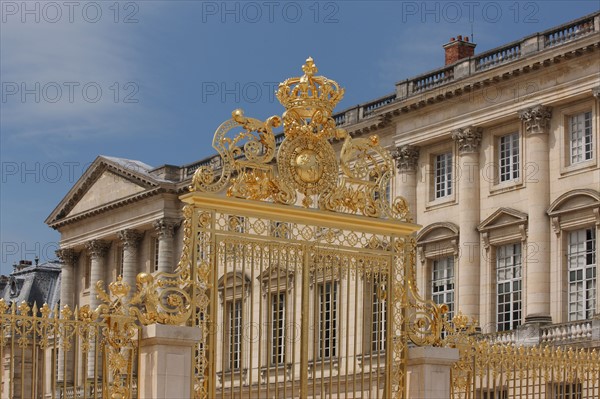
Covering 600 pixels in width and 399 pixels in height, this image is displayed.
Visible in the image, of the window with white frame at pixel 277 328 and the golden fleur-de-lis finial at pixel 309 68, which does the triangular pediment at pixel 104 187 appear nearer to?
the window with white frame at pixel 277 328

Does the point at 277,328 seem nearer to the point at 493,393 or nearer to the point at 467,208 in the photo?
the point at 493,393

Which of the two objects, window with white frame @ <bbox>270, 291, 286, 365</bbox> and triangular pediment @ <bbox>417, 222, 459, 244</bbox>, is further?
triangular pediment @ <bbox>417, 222, 459, 244</bbox>

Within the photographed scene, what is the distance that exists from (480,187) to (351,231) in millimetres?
22378

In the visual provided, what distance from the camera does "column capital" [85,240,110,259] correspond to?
5340 centimetres

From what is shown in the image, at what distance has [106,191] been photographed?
5394 centimetres

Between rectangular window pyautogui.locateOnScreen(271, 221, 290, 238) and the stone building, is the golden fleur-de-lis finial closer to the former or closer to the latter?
rectangular window pyautogui.locateOnScreen(271, 221, 290, 238)

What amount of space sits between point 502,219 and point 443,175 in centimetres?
331

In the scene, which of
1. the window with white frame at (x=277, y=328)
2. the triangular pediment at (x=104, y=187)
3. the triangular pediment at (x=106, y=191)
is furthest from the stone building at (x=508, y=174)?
the triangular pediment at (x=106, y=191)

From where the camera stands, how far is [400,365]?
44.1ft

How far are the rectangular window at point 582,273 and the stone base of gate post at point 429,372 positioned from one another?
17980mm

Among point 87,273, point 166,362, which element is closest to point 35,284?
point 87,273

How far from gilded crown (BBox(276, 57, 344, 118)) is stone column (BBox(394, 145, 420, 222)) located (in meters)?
24.1

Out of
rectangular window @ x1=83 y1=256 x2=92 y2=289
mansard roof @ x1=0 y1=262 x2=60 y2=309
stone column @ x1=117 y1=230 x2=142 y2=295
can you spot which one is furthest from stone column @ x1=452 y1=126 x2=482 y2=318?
mansard roof @ x1=0 y1=262 x2=60 y2=309

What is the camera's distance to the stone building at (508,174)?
104ft
